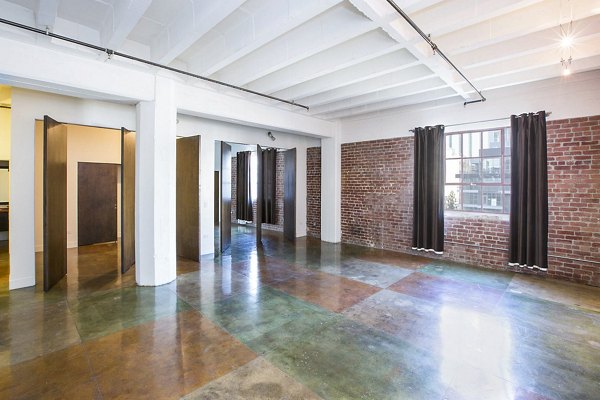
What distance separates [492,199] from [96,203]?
29.3ft

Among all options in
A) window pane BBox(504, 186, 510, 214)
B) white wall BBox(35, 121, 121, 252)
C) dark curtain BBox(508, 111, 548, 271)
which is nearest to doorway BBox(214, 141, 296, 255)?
white wall BBox(35, 121, 121, 252)

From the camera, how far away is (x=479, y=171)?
18.9ft

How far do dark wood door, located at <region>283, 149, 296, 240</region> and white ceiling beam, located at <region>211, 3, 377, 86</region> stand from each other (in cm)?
366

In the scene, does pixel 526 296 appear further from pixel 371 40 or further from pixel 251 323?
pixel 371 40

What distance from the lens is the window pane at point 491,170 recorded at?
218 inches

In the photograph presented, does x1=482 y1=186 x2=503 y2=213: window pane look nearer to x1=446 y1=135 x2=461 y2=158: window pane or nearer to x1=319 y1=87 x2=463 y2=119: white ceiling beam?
x1=446 y1=135 x2=461 y2=158: window pane

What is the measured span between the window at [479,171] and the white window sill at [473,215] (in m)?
0.11

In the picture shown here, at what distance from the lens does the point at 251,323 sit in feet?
10.7

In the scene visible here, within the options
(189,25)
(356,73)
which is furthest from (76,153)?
(356,73)

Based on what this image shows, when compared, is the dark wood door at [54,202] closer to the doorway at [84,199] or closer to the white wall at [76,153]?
the doorway at [84,199]

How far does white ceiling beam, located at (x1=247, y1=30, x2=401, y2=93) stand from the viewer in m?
3.59

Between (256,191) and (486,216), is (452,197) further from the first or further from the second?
(256,191)

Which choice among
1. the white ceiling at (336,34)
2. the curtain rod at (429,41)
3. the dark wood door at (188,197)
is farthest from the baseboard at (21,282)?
the curtain rod at (429,41)

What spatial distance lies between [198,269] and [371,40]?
4494 mm
